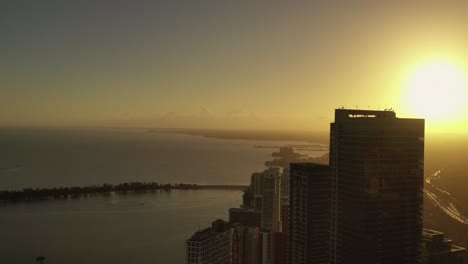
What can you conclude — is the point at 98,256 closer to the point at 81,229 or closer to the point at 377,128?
the point at 81,229

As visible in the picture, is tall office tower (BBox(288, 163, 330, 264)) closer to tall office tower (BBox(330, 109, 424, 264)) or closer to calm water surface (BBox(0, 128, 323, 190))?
tall office tower (BBox(330, 109, 424, 264))

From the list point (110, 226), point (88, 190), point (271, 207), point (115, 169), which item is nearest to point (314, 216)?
point (271, 207)

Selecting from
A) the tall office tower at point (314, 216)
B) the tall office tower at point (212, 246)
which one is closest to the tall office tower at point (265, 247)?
the tall office tower at point (212, 246)

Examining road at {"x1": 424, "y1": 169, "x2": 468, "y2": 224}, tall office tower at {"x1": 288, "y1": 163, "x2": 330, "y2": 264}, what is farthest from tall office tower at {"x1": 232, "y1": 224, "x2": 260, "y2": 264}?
road at {"x1": 424, "y1": 169, "x2": 468, "y2": 224}

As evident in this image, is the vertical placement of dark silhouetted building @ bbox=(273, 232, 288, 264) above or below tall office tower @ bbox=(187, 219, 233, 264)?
below

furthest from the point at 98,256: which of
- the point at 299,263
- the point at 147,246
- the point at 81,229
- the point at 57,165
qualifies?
the point at 57,165

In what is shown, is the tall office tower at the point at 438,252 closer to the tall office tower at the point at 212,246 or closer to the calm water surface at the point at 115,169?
the tall office tower at the point at 212,246
